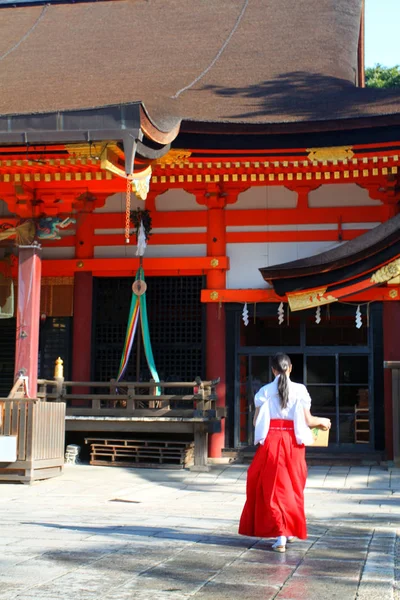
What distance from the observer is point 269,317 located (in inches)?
509

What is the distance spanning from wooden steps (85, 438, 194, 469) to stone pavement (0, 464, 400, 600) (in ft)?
5.56

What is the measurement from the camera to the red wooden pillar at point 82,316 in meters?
13.2

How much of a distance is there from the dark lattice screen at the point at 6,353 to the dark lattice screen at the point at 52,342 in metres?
0.58

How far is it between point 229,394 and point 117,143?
14.8 feet

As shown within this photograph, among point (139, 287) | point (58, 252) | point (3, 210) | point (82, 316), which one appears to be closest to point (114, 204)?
point (58, 252)

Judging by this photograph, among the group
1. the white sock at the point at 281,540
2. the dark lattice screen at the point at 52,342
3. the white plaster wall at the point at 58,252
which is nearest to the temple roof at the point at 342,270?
the white plaster wall at the point at 58,252

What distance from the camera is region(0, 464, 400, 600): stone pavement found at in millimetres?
4379

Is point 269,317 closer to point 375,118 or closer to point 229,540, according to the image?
point 375,118

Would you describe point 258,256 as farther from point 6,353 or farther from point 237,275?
point 6,353

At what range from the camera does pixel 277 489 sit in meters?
5.76

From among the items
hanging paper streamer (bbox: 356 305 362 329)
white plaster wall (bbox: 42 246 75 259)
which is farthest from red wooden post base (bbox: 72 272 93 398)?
hanging paper streamer (bbox: 356 305 362 329)

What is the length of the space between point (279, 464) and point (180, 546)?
897 mm

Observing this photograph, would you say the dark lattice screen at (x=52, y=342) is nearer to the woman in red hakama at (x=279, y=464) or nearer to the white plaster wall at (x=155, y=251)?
the white plaster wall at (x=155, y=251)

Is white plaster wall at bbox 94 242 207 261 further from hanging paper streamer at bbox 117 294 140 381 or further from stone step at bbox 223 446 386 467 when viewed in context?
stone step at bbox 223 446 386 467
